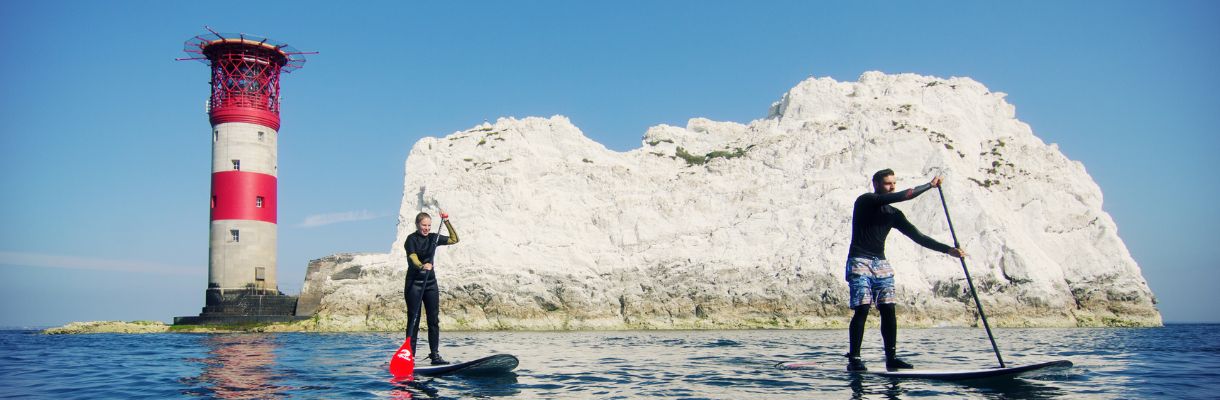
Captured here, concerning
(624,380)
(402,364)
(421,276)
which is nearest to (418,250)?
(421,276)

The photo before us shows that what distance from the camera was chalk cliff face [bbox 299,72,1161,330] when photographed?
1633 inches

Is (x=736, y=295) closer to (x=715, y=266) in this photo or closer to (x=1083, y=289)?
Result: (x=715, y=266)

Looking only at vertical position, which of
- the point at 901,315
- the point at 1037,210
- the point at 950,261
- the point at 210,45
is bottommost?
the point at 901,315

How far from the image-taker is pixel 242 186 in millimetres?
47875

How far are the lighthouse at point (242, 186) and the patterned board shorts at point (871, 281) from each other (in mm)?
42284

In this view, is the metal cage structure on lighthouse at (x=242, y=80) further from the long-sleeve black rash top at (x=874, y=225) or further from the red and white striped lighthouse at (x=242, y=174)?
the long-sleeve black rash top at (x=874, y=225)

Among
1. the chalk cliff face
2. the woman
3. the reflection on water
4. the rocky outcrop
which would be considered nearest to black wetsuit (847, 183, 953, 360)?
the woman

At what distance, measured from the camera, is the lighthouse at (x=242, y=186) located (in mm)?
46844

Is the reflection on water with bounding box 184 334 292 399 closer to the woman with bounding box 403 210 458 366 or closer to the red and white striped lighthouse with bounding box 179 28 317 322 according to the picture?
the woman with bounding box 403 210 458 366

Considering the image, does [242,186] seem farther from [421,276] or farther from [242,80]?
[421,276]

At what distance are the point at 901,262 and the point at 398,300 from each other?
28.1 metres

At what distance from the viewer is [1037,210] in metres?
47.8

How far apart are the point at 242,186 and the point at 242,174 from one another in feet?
2.55

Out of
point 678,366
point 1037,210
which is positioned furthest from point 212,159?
point 1037,210
